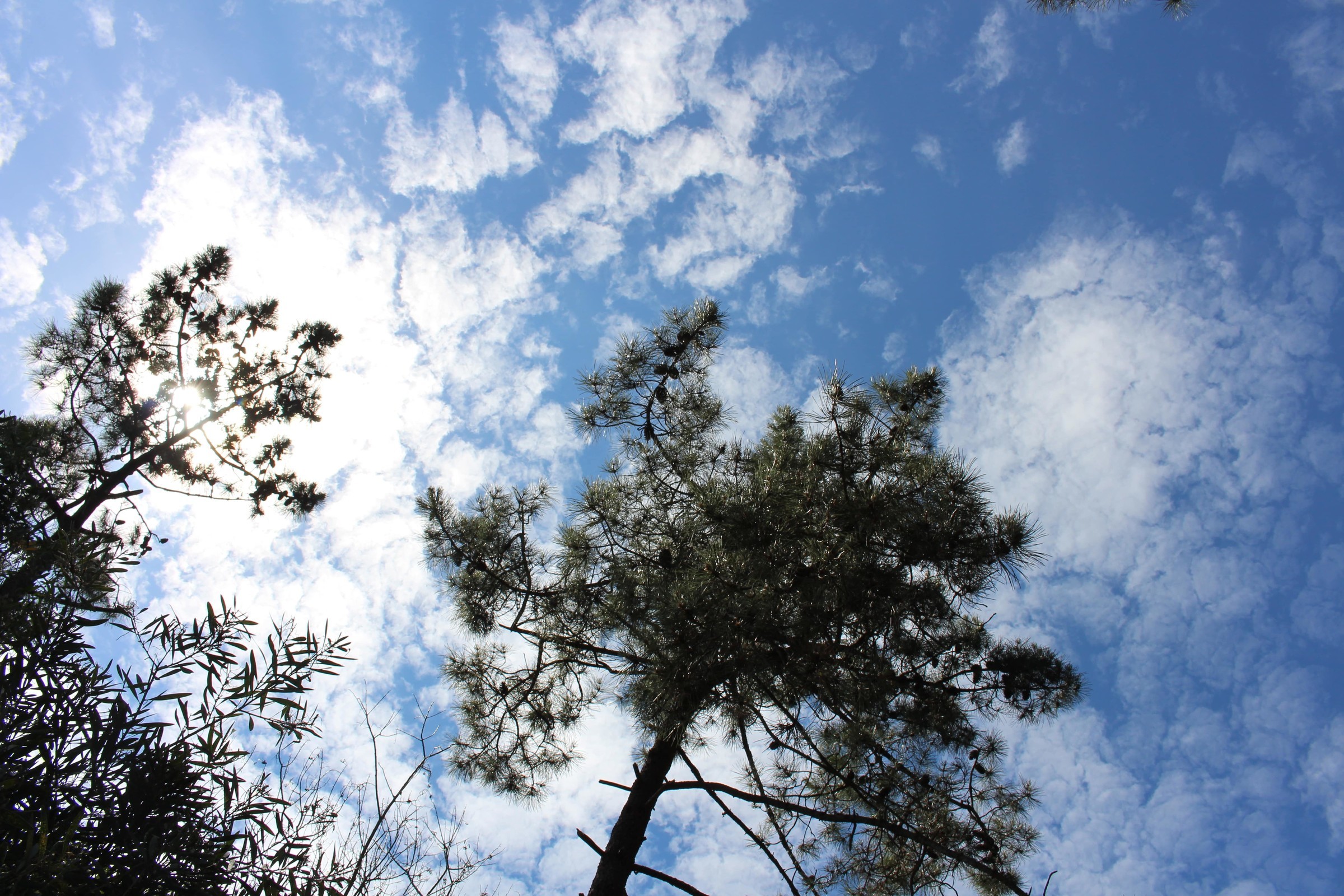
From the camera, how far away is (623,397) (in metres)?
4.18

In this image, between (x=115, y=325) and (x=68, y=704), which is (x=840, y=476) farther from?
(x=115, y=325)

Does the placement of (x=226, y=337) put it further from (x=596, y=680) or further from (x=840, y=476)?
(x=840, y=476)

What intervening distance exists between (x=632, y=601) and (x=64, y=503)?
4558 millimetres

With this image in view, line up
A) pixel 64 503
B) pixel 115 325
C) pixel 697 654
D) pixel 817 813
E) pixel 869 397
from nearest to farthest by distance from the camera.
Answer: pixel 697 654, pixel 817 813, pixel 869 397, pixel 64 503, pixel 115 325

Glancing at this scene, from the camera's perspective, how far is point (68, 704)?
58.8 inches

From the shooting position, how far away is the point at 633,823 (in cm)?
319

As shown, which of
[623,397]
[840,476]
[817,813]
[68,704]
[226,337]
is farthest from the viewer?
[226,337]

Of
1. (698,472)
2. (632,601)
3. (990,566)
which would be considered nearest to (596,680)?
(632,601)

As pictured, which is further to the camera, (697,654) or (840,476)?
(840,476)

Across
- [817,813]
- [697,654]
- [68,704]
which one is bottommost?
[68,704]

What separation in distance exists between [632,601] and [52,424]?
4.92 metres

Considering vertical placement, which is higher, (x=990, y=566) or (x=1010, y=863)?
(x=990, y=566)

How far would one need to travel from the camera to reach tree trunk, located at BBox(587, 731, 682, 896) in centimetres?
300

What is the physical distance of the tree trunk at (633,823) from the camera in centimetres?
300
